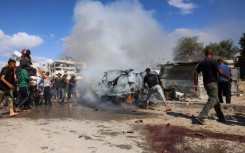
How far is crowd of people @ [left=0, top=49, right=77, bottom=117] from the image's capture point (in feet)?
29.0

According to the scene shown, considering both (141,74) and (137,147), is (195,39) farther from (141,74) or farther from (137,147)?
(137,147)

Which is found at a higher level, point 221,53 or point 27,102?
point 221,53

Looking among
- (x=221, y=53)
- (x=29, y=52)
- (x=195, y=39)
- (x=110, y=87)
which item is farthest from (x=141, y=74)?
(x=221, y=53)

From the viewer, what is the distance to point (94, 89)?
13.5 meters

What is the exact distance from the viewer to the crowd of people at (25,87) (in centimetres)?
884

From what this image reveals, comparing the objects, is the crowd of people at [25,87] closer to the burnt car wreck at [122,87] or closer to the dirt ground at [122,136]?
the dirt ground at [122,136]

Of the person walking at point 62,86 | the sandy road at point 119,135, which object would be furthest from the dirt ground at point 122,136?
the person walking at point 62,86

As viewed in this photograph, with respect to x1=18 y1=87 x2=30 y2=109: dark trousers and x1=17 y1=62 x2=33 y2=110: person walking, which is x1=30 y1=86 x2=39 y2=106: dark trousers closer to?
x1=18 y1=87 x2=30 y2=109: dark trousers

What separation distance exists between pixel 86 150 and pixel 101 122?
9.47ft

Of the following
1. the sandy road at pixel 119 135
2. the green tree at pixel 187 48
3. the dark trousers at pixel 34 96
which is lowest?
the sandy road at pixel 119 135

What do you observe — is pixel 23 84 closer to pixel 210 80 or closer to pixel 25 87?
pixel 25 87

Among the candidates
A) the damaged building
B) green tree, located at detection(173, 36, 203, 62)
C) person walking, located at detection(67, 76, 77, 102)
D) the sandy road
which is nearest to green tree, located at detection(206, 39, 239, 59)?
green tree, located at detection(173, 36, 203, 62)

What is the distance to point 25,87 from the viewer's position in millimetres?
10031

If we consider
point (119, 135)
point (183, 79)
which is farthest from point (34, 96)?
point (183, 79)
